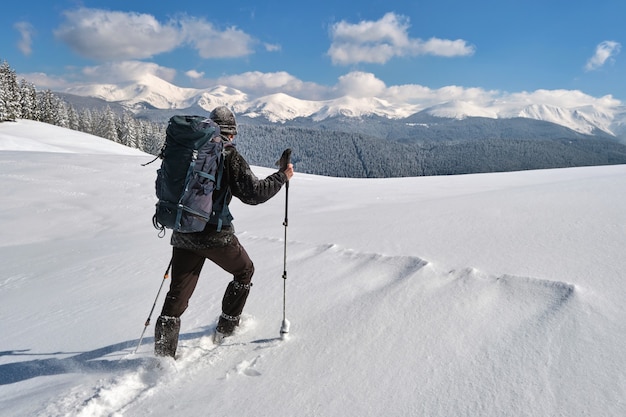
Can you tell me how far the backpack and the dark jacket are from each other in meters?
0.10

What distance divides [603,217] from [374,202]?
5143mm

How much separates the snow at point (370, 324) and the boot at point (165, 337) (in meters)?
0.13

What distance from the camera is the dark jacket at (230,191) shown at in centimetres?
303

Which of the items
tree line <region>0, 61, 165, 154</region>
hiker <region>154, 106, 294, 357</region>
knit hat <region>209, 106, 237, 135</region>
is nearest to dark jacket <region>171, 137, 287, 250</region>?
hiker <region>154, 106, 294, 357</region>

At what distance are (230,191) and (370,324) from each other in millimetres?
1667

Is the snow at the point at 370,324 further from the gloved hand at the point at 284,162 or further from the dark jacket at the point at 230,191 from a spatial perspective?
the gloved hand at the point at 284,162

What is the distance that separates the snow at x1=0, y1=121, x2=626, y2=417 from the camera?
2340 mm

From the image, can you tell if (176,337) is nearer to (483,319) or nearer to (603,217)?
(483,319)

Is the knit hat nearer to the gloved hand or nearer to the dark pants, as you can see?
the gloved hand

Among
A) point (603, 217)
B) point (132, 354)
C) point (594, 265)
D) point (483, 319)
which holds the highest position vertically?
point (603, 217)

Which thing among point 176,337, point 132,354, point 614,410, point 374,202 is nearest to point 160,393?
point 176,337

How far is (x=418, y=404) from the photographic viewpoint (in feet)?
7.32

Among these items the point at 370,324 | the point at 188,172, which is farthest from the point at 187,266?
the point at 370,324

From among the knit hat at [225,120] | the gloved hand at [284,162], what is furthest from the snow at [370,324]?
the knit hat at [225,120]
